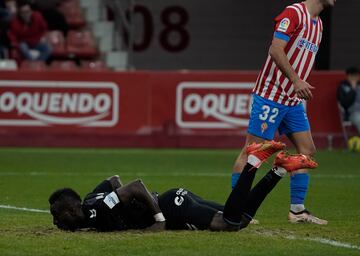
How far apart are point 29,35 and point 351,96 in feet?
24.4

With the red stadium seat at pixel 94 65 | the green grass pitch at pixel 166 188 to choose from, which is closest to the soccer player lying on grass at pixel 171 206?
the green grass pitch at pixel 166 188

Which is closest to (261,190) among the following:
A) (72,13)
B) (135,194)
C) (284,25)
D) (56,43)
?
(135,194)

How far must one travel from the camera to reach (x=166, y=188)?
1386 cm

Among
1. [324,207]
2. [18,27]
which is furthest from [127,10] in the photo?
[324,207]

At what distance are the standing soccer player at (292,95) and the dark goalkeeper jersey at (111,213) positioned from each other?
4.93 ft

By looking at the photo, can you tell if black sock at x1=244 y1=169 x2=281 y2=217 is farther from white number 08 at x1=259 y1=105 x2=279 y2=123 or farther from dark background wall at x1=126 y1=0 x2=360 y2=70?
dark background wall at x1=126 y1=0 x2=360 y2=70

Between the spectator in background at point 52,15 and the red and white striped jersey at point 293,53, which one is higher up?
the red and white striped jersey at point 293,53

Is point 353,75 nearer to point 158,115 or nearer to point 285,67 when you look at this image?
point 158,115

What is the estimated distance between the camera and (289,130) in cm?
1076

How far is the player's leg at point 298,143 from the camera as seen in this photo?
10.7m

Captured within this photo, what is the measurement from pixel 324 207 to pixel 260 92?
2150 mm

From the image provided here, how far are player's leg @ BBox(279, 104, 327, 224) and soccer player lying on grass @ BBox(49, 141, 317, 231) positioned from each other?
126cm

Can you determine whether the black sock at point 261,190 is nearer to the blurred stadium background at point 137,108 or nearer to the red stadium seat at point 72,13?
the blurred stadium background at point 137,108

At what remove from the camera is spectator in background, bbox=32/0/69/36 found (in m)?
25.5
